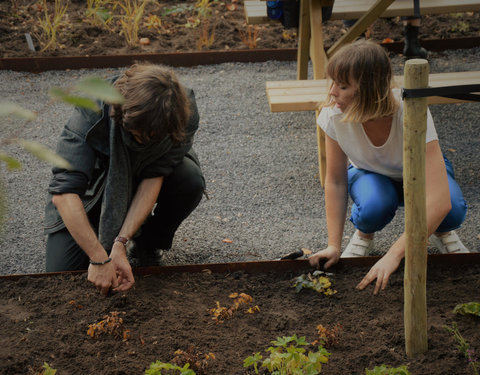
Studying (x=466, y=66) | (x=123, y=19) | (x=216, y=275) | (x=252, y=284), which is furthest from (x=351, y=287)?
(x=123, y=19)

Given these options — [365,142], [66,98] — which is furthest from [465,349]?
[66,98]

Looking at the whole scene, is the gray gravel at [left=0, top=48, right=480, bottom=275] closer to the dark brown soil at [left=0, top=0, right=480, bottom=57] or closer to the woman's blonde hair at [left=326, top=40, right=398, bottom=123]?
the dark brown soil at [left=0, top=0, right=480, bottom=57]

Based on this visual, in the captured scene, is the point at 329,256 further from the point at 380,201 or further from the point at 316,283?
the point at 380,201

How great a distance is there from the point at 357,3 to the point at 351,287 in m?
3.04

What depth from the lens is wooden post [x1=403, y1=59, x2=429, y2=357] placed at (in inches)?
59.2

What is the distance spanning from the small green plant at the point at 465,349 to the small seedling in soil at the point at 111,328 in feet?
3.45

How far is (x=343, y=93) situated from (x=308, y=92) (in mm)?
1199

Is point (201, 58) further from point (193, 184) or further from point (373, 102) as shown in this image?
point (373, 102)

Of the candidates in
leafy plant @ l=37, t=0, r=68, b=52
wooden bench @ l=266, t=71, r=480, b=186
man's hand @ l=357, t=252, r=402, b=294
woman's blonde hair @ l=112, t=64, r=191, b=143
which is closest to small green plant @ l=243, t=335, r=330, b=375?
man's hand @ l=357, t=252, r=402, b=294

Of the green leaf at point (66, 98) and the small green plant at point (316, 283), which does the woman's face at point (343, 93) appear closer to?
the small green plant at point (316, 283)

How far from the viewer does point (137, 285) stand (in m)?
2.28

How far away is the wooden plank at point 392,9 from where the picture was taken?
4.45 m

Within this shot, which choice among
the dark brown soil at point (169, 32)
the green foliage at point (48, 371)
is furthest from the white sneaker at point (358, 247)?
the dark brown soil at point (169, 32)

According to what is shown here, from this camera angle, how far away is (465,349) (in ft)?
5.98
